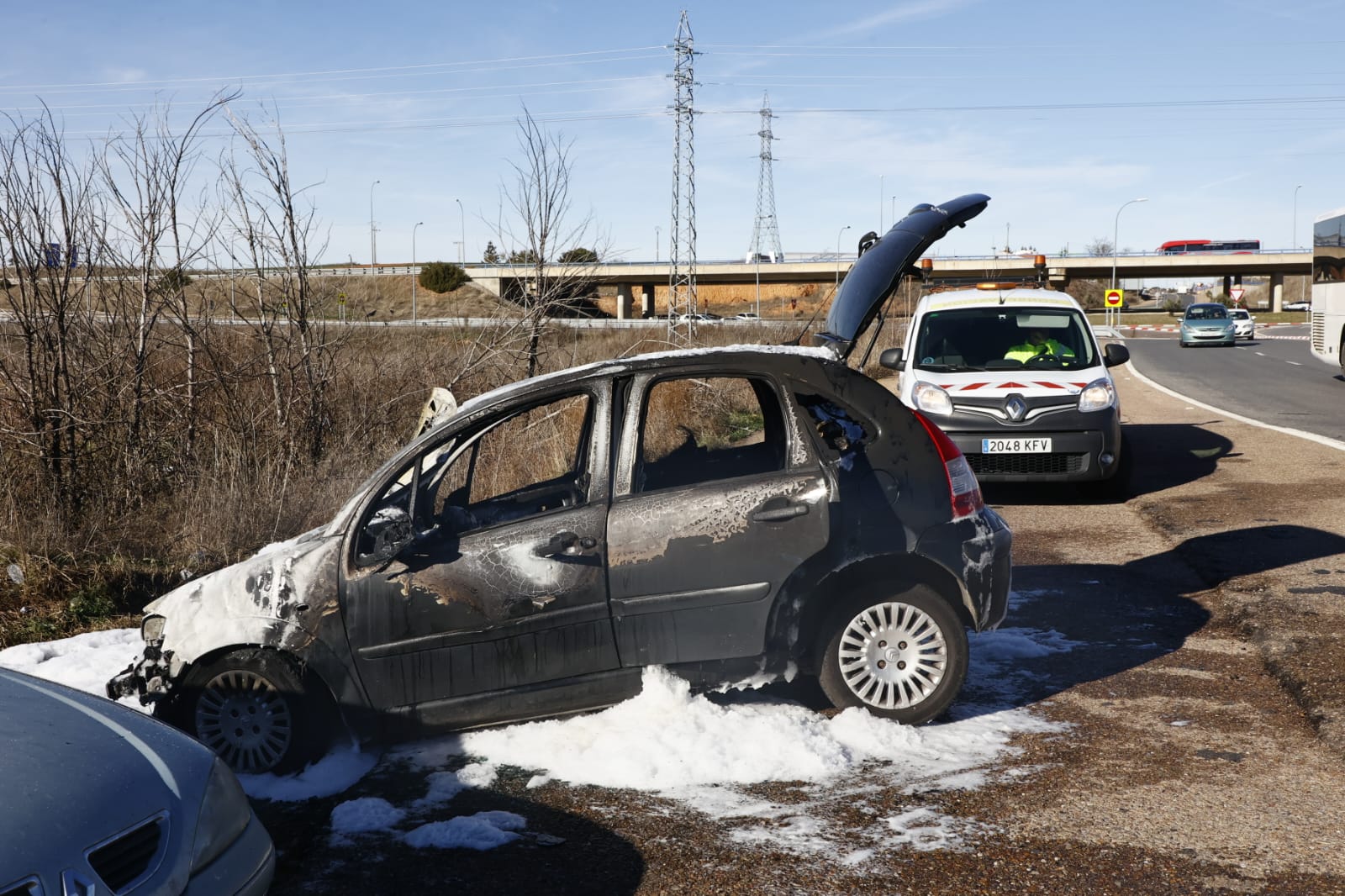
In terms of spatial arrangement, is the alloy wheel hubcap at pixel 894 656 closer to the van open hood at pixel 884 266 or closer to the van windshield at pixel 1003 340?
the van open hood at pixel 884 266

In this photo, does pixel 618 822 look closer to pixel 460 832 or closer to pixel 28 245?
pixel 460 832

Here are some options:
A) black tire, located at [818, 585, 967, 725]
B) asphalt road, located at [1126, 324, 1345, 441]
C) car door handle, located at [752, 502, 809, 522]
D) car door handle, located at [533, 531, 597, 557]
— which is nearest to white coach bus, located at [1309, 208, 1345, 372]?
asphalt road, located at [1126, 324, 1345, 441]

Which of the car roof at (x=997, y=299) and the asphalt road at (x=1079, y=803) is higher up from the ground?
the car roof at (x=997, y=299)

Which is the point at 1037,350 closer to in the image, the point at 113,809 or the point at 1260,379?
the point at 113,809

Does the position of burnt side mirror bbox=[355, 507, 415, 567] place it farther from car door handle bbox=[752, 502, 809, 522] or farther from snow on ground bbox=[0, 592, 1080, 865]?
car door handle bbox=[752, 502, 809, 522]

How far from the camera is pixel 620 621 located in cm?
466

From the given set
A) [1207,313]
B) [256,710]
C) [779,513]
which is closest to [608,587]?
[779,513]

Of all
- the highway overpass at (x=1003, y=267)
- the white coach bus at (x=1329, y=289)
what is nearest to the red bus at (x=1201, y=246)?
the highway overpass at (x=1003, y=267)

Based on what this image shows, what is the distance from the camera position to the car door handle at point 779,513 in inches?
185

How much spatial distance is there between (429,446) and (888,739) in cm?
216

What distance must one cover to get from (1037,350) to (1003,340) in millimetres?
327

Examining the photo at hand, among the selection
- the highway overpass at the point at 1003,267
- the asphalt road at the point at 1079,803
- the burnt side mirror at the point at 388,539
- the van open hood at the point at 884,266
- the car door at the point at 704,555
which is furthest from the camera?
the highway overpass at the point at 1003,267

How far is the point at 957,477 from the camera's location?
197 inches

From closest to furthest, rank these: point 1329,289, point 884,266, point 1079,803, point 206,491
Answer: point 1079,803 < point 884,266 < point 206,491 < point 1329,289
